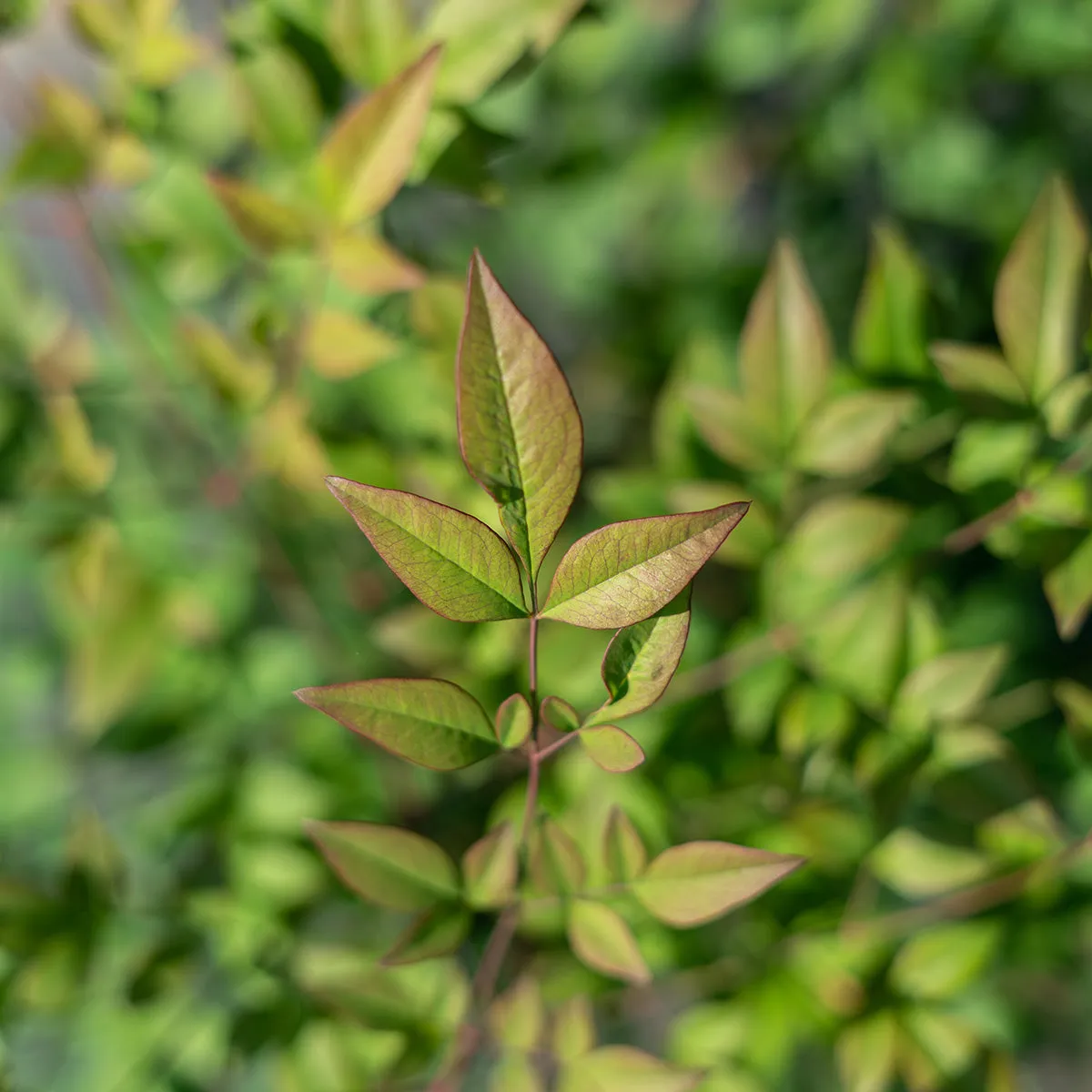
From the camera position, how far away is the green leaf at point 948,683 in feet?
1.45

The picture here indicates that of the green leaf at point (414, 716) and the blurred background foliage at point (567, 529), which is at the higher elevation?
the green leaf at point (414, 716)

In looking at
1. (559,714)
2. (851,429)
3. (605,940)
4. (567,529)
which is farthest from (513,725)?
(567,529)

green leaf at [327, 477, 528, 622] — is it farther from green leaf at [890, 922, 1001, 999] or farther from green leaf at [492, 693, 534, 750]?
green leaf at [890, 922, 1001, 999]

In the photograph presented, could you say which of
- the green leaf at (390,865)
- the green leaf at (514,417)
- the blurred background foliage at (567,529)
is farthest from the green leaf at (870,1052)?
the green leaf at (514,417)

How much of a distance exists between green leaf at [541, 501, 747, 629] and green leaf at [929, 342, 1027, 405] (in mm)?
198

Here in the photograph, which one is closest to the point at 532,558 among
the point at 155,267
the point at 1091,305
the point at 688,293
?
the point at 1091,305

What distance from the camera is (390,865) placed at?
14.5 inches

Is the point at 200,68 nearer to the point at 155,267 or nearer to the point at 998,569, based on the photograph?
the point at 155,267

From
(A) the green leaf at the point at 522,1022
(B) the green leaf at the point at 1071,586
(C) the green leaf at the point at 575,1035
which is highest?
(B) the green leaf at the point at 1071,586

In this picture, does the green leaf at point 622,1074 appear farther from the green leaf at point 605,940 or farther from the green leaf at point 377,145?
the green leaf at point 377,145

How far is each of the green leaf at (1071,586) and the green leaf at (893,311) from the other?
0.13m

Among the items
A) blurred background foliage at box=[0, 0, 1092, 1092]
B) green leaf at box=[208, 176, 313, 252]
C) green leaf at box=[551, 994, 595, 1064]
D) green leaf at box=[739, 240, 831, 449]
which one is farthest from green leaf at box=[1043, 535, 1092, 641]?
green leaf at box=[208, 176, 313, 252]

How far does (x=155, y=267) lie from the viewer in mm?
670

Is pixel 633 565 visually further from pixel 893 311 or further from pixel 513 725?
pixel 893 311
